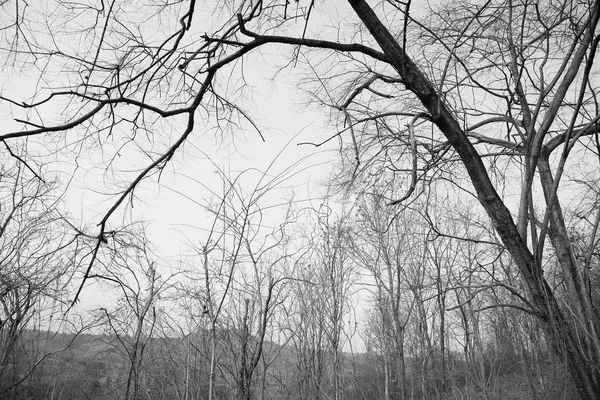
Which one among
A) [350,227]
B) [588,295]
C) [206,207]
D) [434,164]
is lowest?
[588,295]

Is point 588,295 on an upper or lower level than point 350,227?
lower

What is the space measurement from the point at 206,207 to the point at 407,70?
2005mm

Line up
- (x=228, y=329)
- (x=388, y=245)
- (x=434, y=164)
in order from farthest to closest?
(x=388, y=245) < (x=228, y=329) < (x=434, y=164)

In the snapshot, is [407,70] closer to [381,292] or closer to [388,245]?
[388,245]

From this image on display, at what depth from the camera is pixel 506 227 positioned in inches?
87.1

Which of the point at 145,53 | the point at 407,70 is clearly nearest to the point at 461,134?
the point at 407,70

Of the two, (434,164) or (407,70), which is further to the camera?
(434,164)

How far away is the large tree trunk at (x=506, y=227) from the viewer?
206cm

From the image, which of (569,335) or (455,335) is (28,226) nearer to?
(569,335)

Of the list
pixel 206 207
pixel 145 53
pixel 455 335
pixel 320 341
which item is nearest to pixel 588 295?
pixel 206 207

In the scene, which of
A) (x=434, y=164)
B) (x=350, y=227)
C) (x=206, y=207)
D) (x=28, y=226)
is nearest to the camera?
(x=434, y=164)

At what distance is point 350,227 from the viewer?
26.9 feet

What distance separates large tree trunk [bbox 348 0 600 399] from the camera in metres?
2.06

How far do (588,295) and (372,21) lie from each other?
2114mm
